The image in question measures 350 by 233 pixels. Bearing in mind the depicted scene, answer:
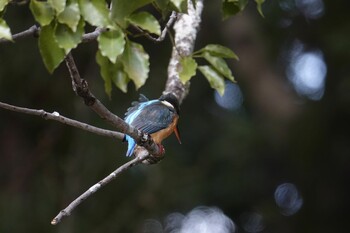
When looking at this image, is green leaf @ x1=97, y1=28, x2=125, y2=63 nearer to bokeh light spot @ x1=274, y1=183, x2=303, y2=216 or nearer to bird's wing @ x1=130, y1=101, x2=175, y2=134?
bird's wing @ x1=130, y1=101, x2=175, y2=134

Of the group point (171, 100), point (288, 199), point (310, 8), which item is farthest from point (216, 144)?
point (171, 100)

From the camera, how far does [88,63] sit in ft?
21.5

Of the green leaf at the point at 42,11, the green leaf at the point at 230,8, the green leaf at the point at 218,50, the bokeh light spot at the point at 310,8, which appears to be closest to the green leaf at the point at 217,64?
the green leaf at the point at 218,50

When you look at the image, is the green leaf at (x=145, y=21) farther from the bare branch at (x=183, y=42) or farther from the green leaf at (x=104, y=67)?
the bare branch at (x=183, y=42)

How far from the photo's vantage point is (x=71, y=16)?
192 centimetres

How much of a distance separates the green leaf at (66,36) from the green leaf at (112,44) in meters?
0.06

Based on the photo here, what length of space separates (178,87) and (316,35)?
4.45 meters

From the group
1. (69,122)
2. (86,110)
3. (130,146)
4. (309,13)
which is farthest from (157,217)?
(69,122)

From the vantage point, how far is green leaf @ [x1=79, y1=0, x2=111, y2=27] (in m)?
1.93

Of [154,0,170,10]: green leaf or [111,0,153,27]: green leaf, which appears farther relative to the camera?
[154,0,170,10]: green leaf

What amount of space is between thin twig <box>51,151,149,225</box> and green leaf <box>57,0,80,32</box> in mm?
503

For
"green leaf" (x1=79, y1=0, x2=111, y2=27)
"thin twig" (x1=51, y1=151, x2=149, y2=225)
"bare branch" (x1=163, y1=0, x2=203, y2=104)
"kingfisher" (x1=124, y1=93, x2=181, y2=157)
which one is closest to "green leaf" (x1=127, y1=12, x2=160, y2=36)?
"green leaf" (x1=79, y1=0, x2=111, y2=27)

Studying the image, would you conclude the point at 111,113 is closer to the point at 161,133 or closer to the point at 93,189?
the point at 93,189

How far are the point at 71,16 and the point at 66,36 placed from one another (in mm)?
47
